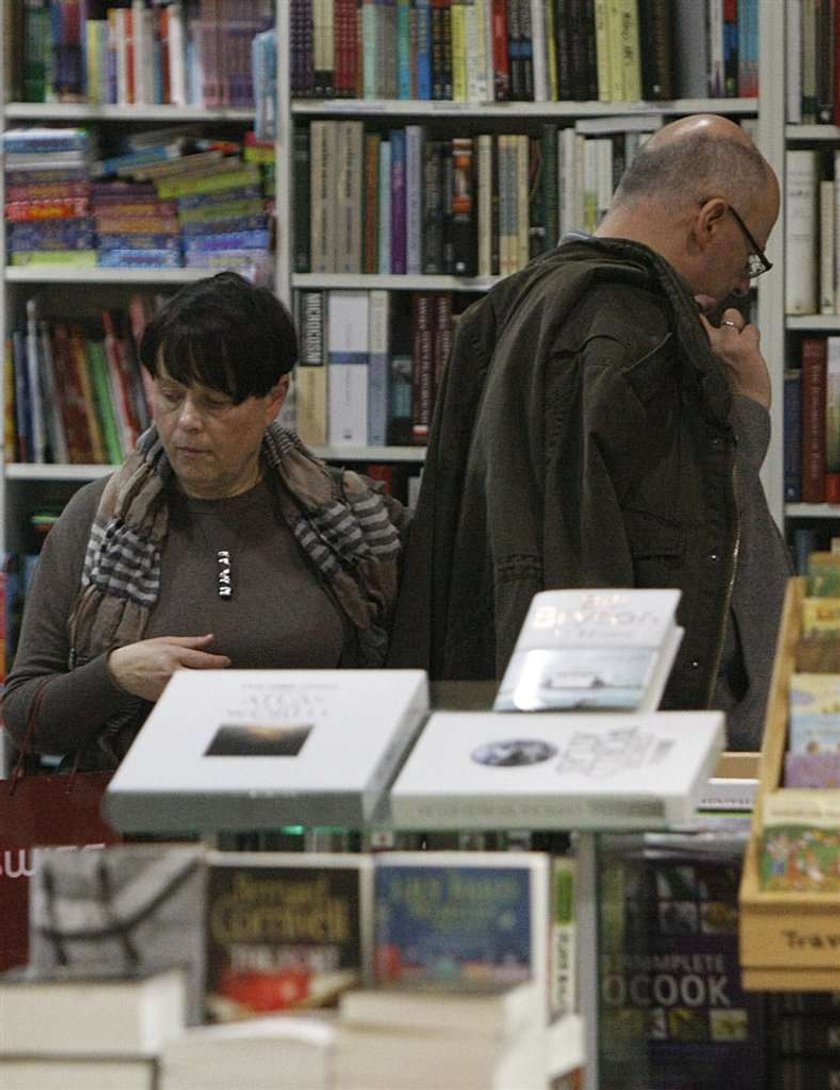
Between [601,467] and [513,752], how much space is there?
0.97m

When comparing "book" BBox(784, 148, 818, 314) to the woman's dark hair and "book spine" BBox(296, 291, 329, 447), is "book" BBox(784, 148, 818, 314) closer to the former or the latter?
"book spine" BBox(296, 291, 329, 447)

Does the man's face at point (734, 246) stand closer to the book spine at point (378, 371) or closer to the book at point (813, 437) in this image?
the book at point (813, 437)

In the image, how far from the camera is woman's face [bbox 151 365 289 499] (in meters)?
2.52

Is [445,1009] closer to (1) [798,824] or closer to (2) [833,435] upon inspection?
(1) [798,824]

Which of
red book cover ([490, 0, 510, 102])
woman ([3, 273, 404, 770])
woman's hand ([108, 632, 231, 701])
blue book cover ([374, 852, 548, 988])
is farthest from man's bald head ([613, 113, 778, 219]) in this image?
blue book cover ([374, 852, 548, 988])

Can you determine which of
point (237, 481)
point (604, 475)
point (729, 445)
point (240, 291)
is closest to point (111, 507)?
point (237, 481)

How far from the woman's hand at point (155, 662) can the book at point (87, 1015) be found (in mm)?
1154

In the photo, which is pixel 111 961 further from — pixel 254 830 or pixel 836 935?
pixel 836 935

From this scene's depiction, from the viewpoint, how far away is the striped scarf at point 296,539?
248 centimetres

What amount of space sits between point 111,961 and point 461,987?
248 mm

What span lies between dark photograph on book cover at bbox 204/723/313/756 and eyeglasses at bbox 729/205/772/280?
150 centimetres

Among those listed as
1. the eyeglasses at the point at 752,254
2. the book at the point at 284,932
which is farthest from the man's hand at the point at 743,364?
the book at the point at 284,932

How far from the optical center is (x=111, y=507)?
2.53 meters

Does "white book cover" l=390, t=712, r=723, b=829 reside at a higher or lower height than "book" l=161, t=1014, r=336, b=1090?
higher
